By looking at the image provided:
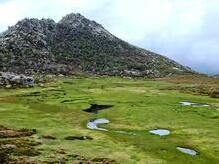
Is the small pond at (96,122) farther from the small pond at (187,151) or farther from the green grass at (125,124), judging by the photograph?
the small pond at (187,151)

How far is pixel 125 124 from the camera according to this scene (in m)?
100

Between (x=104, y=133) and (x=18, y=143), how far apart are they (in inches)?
744

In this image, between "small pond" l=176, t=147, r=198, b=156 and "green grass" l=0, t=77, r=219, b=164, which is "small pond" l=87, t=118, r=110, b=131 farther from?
"small pond" l=176, t=147, r=198, b=156

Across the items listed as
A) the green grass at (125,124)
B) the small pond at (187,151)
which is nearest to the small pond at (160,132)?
the green grass at (125,124)

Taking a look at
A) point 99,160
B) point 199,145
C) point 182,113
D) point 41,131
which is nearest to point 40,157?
point 99,160

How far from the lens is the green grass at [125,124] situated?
68125 millimetres

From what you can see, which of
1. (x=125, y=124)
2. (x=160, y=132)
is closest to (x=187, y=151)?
(x=160, y=132)

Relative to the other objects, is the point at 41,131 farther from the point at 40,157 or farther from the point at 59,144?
the point at 40,157

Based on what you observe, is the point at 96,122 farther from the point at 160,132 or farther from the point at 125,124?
the point at 160,132

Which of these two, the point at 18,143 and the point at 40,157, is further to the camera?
the point at 18,143

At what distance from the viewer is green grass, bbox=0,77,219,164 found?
6812 cm

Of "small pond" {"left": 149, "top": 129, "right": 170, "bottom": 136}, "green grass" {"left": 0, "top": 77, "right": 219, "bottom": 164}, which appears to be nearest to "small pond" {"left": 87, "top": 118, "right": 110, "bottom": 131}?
"green grass" {"left": 0, "top": 77, "right": 219, "bottom": 164}

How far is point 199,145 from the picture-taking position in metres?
76.8

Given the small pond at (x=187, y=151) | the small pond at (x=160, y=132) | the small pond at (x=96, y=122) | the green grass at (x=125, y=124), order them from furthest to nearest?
the small pond at (x=96, y=122) < the small pond at (x=160, y=132) < the small pond at (x=187, y=151) < the green grass at (x=125, y=124)
